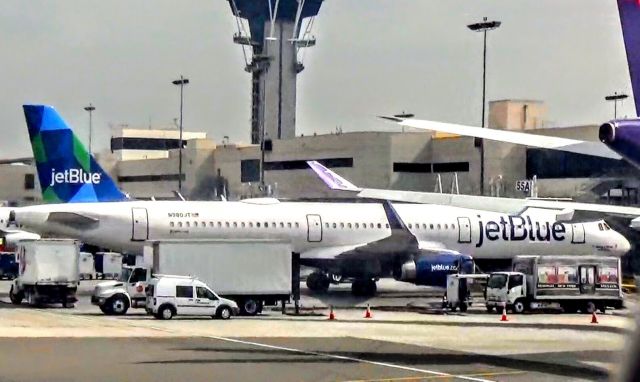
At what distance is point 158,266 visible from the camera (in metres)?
42.4

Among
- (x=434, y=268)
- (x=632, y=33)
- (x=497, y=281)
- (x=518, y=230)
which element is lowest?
(x=497, y=281)

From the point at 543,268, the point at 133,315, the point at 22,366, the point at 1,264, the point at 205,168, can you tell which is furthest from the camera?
the point at 205,168

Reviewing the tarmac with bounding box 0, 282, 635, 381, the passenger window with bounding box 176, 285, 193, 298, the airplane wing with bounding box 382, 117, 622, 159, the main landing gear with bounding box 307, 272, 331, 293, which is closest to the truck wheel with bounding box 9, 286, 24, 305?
the tarmac with bounding box 0, 282, 635, 381

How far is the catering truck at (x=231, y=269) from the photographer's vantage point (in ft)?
138

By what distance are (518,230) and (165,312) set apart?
21825 millimetres

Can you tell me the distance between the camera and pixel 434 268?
4731 cm

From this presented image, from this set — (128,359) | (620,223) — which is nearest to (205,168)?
(620,223)

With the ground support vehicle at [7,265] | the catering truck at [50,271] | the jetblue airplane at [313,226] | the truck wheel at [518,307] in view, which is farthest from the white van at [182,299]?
the ground support vehicle at [7,265]

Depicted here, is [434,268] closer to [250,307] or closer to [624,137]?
[250,307]

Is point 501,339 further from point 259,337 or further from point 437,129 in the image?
point 437,129

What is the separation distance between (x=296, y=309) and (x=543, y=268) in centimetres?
1059

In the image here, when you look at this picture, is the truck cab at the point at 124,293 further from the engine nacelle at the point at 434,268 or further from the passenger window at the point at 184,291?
the engine nacelle at the point at 434,268

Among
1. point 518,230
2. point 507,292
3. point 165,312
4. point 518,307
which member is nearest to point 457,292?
point 507,292

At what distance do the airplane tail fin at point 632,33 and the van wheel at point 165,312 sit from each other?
2144cm
